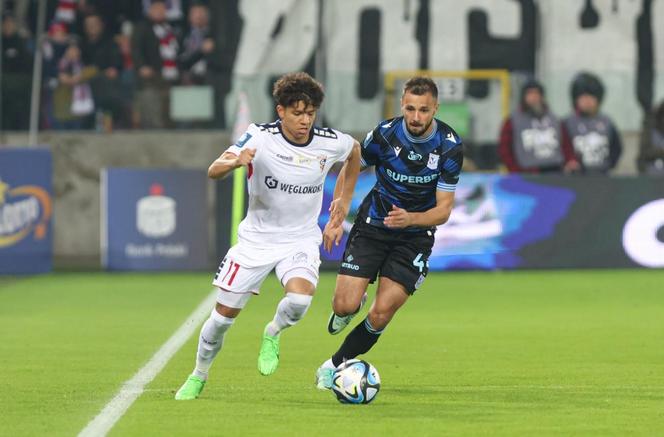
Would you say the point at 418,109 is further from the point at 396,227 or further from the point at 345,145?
the point at 396,227

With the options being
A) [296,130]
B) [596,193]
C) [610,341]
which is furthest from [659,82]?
[296,130]

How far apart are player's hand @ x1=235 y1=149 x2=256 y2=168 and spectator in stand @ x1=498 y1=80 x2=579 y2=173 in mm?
11602

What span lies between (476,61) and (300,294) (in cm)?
1566

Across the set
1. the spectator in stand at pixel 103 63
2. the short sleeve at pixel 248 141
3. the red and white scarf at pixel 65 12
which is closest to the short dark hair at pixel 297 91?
the short sleeve at pixel 248 141

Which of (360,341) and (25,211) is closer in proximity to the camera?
(360,341)

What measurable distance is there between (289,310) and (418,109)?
1.35 m

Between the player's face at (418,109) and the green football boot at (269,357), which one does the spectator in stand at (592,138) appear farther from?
the green football boot at (269,357)

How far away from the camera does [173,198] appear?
1969 centimetres

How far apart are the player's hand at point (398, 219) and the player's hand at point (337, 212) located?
259 millimetres

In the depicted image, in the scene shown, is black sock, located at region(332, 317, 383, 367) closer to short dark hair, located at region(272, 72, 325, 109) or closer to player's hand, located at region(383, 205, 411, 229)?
player's hand, located at region(383, 205, 411, 229)

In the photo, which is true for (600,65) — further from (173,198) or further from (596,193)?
(173,198)

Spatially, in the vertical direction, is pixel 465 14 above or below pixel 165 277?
above

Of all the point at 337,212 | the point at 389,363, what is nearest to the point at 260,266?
the point at 337,212

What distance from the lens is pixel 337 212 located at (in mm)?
9008
